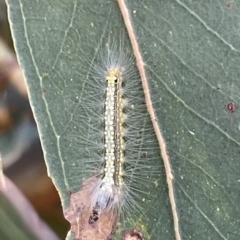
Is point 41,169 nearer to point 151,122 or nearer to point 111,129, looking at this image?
point 111,129

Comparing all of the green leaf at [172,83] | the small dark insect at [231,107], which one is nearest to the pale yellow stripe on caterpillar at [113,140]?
the green leaf at [172,83]

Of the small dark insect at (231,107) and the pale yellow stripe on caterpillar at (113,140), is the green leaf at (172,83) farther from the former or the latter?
the pale yellow stripe on caterpillar at (113,140)

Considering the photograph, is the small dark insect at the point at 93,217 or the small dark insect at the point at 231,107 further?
the small dark insect at the point at 93,217

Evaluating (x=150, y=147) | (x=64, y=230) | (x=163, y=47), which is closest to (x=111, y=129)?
(x=150, y=147)

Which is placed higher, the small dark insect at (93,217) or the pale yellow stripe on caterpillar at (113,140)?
the pale yellow stripe on caterpillar at (113,140)

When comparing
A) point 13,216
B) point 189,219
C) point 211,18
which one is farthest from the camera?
point 13,216

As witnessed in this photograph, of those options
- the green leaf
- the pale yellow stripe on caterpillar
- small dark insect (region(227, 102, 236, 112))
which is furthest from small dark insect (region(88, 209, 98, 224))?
small dark insect (region(227, 102, 236, 112))

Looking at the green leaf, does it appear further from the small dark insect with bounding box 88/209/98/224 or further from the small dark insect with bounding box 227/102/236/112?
the small dark insect with bounding box 88/209/98/224

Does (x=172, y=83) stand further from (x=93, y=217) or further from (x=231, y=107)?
(x=93, y=217)
